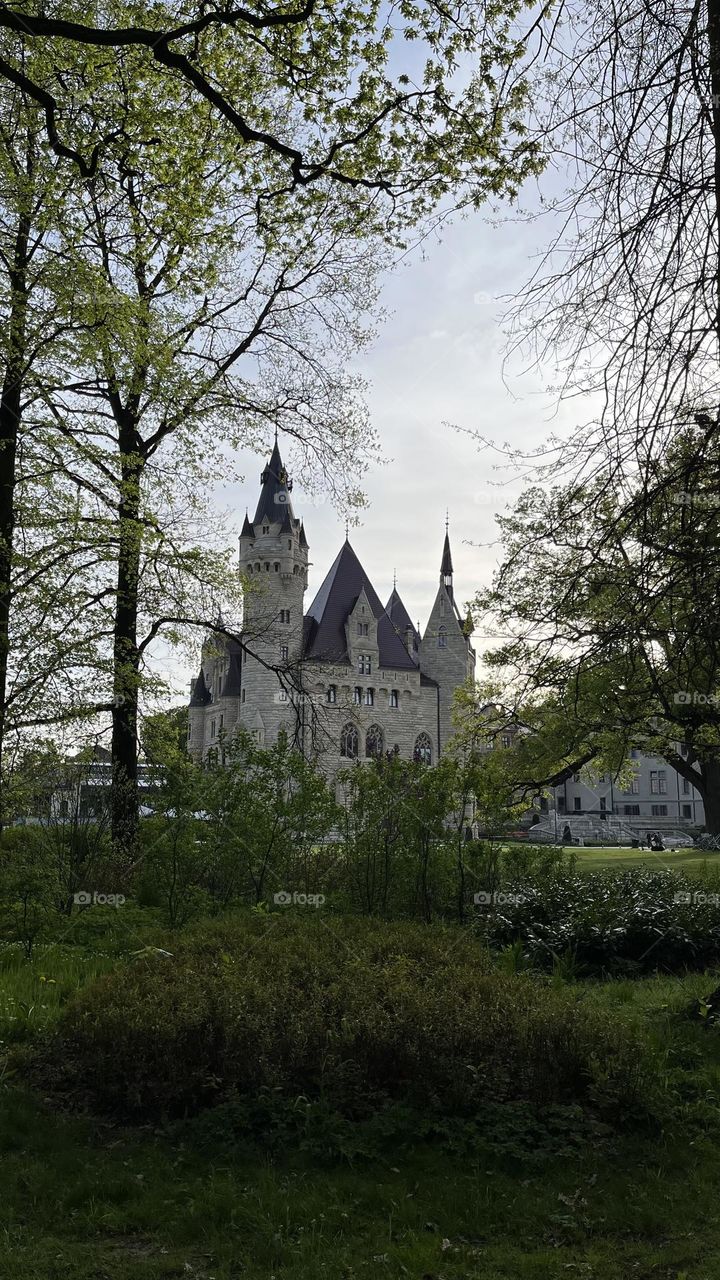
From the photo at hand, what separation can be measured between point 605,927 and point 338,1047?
15.7 ft

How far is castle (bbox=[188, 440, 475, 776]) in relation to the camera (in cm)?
6341

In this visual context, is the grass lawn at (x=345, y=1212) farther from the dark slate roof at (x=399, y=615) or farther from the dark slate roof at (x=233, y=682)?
the dark slate roof at (x=399, y=615)

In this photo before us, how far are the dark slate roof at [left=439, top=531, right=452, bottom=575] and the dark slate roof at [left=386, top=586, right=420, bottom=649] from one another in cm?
424

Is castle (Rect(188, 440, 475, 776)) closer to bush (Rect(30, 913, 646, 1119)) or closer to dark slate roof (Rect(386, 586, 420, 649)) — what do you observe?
dark slate roof (Rect(386, 586, 420, 649))

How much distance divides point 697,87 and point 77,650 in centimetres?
1128

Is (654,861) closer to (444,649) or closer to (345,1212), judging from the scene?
(345,1212)

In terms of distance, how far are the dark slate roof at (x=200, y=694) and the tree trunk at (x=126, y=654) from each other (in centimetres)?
5866

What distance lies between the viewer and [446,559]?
79250mm

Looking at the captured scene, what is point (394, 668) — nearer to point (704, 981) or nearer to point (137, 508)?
point (137, 508)

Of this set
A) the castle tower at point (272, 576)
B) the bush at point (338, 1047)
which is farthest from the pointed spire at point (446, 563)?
the bush at point (338, 1047)

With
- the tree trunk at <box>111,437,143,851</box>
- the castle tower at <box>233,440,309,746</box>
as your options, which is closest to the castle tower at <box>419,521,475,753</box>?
the castle tower at <box>233,440,309,746</box>

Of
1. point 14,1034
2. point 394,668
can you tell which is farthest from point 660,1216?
point 394,668

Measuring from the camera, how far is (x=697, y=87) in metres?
4.05

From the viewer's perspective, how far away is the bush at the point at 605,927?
30.0 feet
